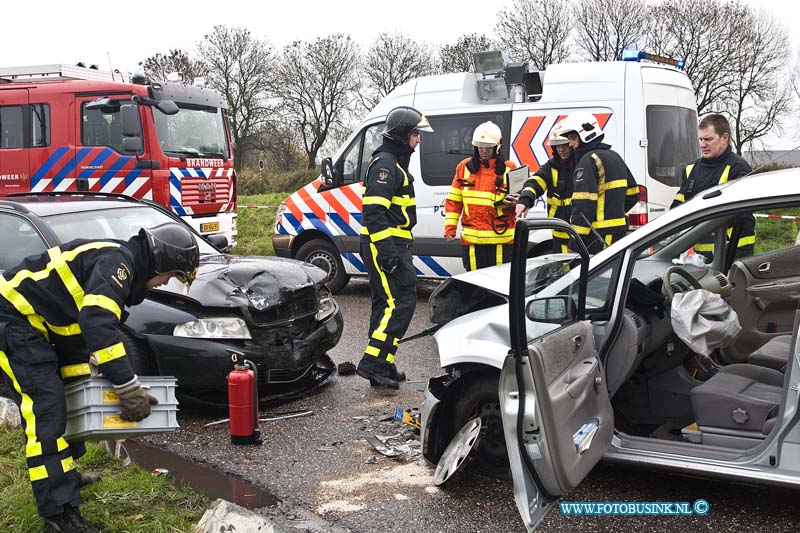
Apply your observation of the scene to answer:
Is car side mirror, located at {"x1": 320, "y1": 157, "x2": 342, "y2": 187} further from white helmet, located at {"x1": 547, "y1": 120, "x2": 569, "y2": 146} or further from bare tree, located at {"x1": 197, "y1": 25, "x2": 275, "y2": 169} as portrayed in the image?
bare tree, located at {"x1": 197, "y1": 25, "x2": 275, "y2": 169}

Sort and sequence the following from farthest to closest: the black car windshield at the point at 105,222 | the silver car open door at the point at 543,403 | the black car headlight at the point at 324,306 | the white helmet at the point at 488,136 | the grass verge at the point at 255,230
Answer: the grass verge at the point at 255,230 → the white helmet at the point at 488,136 → the black car headlight at the point at 324,306 → the black car windshield at the point at 105,222 → the silver car open door at the point at 543,403

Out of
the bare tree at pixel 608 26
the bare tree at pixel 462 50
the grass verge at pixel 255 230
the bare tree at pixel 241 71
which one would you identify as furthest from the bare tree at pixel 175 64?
the grass verge at pixel 255 230

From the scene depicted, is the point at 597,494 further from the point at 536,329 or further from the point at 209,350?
the point at 209,350

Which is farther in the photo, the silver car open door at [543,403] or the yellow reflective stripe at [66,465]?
the yellow reflective stripe at [66,465]

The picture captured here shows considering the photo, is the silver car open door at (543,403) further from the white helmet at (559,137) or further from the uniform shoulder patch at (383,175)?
the white helmet at (559,137)

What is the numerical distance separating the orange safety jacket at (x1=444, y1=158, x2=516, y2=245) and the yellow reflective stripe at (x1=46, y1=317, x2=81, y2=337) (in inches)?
152

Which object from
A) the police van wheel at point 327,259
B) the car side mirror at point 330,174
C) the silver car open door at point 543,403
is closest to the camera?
the silver car open door at point 543,403

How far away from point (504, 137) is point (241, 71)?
3328cm

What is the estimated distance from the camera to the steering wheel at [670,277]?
392cm

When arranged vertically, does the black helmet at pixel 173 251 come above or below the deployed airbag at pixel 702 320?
above

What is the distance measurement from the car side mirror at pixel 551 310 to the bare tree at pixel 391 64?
1424 inches

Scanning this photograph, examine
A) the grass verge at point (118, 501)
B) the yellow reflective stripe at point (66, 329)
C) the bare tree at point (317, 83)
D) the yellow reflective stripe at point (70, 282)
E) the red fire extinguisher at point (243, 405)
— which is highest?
the bare tree at point (317, 83)

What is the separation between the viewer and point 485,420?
3809 millimetres

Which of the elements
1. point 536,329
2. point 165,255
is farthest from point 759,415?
point 165,255
